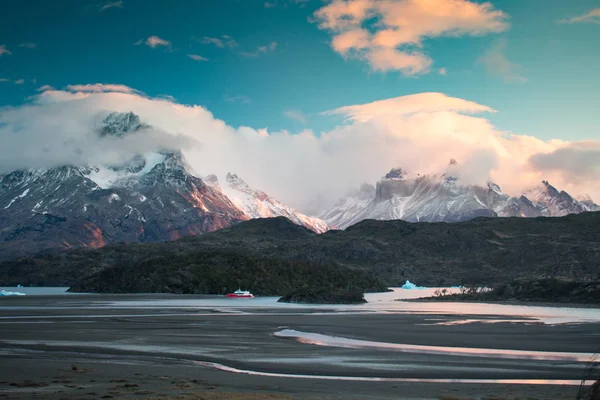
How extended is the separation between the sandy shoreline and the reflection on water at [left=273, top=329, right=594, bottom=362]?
1198 millimetres

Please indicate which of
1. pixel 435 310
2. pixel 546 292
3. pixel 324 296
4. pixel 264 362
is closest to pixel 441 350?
pixel 264 362

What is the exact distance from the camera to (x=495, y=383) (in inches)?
1367

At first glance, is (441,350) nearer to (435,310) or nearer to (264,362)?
(264,362)

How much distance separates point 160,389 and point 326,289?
5604 inches

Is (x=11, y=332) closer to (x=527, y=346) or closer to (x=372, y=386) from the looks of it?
(x=372, y=386)

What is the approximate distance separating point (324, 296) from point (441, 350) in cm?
11805

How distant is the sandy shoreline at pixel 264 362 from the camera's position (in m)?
31.4

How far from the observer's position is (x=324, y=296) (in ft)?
551

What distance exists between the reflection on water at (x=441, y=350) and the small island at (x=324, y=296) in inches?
3924

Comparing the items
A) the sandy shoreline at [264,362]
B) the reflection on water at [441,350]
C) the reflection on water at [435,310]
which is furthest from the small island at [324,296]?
the reflection on water at [441,350]

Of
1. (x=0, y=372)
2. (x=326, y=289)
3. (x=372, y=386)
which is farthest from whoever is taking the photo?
(x=326, y=289)

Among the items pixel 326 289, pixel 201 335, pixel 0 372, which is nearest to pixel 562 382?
pixel 0 372

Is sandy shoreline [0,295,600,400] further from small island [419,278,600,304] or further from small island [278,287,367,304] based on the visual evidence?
small island [278,287,367,304]

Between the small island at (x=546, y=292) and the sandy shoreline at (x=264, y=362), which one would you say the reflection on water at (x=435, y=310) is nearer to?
the sandy shoreline at (x=264, y=362)
